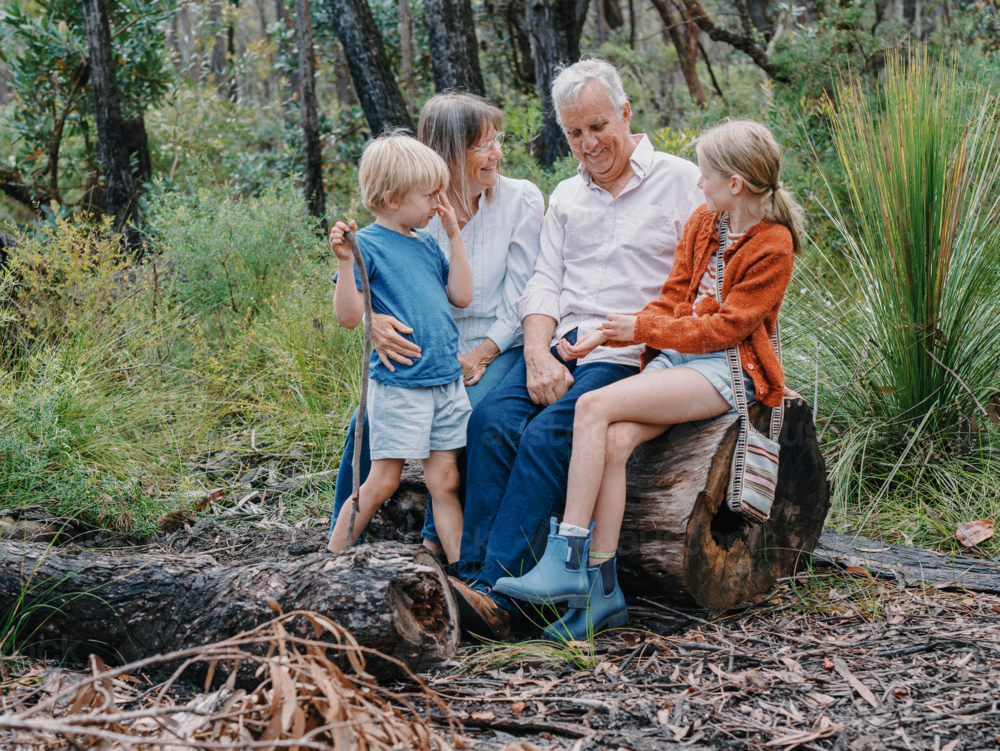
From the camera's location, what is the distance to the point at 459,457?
294 cm

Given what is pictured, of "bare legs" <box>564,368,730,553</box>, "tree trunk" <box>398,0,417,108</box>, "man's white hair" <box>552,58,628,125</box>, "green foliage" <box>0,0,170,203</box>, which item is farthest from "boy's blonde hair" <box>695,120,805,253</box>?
"tree trunk" <box>398,0,417,108</box>

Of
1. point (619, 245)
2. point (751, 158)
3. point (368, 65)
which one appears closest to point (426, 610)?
point (619, 245)

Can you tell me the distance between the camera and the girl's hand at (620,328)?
2631 millimetres

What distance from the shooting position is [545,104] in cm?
760

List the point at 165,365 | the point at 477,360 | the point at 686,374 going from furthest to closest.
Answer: the point at 165,365 < the point at 477,360 < the point at 686,374

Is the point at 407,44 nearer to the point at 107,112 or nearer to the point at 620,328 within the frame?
the point at 107,112

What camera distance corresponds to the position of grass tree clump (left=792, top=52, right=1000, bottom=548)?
3383 millimetres

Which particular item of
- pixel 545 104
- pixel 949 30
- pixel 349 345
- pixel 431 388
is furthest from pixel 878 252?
pixel 949 30

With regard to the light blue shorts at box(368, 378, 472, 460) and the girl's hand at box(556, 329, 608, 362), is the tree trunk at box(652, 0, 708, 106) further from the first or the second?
the light blue shorts at box(368, 378, 472, 460)

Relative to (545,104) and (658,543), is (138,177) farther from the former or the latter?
(658,543)

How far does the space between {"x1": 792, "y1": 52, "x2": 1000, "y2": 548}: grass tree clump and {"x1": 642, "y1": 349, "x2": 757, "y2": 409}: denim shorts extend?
1.06 meters

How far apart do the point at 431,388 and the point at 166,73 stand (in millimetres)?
7100

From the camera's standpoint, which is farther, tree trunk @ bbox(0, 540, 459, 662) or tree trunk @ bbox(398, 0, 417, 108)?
tree trunk @ bbox(398, 0, 417, 108)

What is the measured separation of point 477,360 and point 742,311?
3.42 ft
